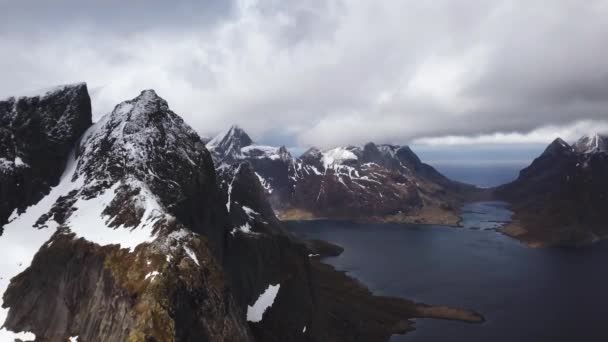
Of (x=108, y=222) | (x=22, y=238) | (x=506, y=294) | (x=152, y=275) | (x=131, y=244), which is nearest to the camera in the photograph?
(x=152, y=275)

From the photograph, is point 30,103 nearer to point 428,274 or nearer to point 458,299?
point 458,299

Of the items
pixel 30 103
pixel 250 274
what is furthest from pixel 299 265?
pixel 30 103

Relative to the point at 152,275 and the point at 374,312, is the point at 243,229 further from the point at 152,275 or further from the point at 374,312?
the point at 152,275

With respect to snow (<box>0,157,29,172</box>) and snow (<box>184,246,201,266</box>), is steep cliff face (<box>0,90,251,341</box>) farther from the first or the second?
snow (<box>0,157,29,172</box>)

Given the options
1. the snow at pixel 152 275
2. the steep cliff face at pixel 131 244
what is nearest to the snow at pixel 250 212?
the steep cliff face at pixel 131 244

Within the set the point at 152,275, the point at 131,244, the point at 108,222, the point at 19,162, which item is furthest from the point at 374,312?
the point at 19,162
